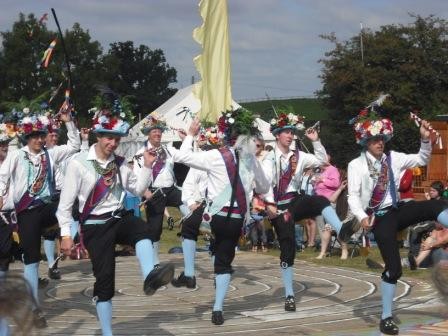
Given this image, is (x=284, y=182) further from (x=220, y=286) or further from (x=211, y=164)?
(x=220, y=286)

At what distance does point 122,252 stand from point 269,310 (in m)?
6.43

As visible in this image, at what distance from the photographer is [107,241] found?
24.9ft

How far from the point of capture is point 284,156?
9914mm

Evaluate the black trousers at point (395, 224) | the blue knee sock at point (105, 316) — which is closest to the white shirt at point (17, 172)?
the blue knee sock at point (105, 316)

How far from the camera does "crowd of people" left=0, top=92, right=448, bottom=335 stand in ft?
25.2

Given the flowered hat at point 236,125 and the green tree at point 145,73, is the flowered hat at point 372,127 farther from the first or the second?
the green tree at point 145,73

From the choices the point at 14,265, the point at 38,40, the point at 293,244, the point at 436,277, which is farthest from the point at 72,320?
the point at 38,40

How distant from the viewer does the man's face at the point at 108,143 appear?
7762 millimetres

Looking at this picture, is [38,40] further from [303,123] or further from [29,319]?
[29,319]

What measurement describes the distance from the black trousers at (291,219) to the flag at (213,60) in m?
6.92

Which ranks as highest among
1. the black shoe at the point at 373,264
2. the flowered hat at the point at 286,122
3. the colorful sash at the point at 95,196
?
the flowered hat at the point at 286,122

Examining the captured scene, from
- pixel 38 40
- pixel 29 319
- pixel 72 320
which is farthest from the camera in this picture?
pixel 38 40

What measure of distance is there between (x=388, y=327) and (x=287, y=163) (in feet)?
8.12

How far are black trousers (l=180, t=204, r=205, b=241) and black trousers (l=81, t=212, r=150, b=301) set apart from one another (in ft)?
10.3
